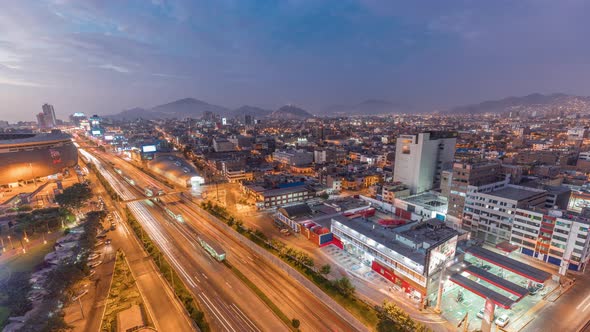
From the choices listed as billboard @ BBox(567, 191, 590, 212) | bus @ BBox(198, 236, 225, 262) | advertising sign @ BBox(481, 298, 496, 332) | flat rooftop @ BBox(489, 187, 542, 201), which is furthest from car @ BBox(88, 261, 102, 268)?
billboard @ BBox(567, 191, 590, 212)

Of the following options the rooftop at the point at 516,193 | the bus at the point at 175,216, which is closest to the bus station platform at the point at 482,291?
the rooftop at the point at 516,193

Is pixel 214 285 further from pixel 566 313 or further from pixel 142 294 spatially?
pixel 566 313

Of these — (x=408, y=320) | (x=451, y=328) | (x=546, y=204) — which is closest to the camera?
(x=408, y=320)

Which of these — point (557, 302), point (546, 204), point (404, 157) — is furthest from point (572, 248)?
point (404, 157)

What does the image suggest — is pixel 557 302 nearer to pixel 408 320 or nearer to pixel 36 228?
pixel 408 320

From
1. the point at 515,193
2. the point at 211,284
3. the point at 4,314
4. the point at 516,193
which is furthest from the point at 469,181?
the point at 4,314

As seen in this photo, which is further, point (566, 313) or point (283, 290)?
point (283, 290)
